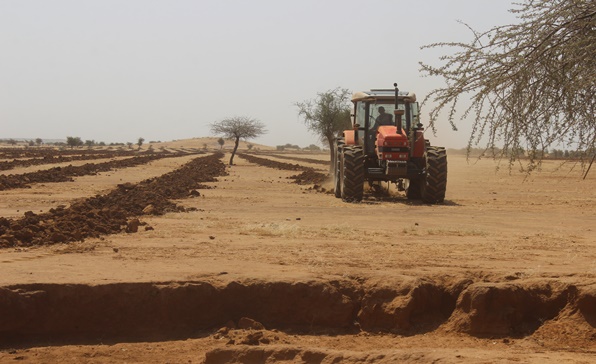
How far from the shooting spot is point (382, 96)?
1709cm

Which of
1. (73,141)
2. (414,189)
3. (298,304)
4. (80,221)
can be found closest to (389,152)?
(414,189)

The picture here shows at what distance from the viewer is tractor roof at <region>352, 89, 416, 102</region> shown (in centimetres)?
1698

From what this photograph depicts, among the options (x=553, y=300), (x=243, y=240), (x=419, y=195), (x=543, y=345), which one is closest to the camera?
(x=543, y=345)

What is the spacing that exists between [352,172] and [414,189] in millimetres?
2442

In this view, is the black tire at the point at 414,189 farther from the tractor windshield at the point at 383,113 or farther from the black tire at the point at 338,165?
the black tire at the point at 338,165

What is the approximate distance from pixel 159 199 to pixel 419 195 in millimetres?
6566

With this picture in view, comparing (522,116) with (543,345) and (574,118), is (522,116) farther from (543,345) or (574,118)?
(543,345)

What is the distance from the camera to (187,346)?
6.11 m

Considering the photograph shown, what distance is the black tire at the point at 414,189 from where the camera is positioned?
1788 centimetres

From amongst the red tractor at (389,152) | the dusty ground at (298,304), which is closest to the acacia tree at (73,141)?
the red tractor at (389,152)

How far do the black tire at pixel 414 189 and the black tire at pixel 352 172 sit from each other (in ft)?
5.94

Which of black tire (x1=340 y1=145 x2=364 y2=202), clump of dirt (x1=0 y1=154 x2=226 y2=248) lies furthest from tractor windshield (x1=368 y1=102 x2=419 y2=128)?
clump of dirt (x1=0 y1=154 x2=226 y2=248)

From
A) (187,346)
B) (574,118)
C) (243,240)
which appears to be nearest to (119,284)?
(187,346)

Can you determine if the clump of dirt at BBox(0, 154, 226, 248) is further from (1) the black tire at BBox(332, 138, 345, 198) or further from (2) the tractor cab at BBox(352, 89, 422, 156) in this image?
(2) the tractor cab at BBox(352, 89, 422, 156)
